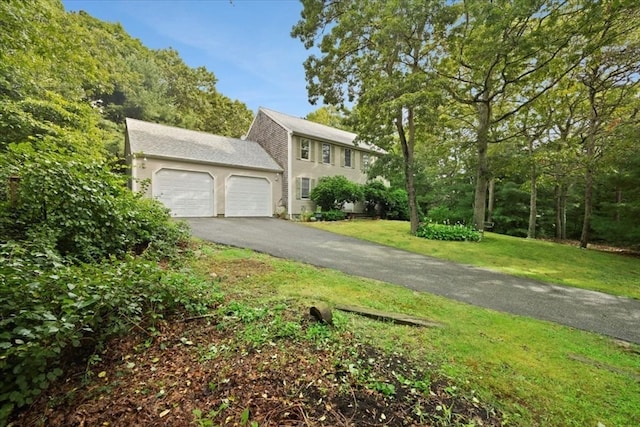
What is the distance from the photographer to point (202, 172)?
12.9 m

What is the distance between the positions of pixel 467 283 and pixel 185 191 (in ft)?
38.0

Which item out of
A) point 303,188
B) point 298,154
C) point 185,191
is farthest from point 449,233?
point 185,191

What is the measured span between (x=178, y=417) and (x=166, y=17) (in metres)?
7.92

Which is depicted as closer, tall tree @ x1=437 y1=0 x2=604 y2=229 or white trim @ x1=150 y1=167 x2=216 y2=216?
tall tree @ x1=437 y1=0 x2=604 y2=229

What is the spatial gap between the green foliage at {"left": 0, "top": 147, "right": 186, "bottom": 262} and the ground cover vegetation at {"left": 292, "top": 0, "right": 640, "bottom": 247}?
7.93 meters

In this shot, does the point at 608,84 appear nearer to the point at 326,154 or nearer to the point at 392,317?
→ the point at 326,154

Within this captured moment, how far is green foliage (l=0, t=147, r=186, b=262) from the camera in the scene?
3.30 meters

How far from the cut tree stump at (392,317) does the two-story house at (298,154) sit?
1166 cm

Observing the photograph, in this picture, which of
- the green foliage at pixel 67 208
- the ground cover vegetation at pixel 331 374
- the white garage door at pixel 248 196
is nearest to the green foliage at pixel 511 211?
the white garage door at pixel 248 196

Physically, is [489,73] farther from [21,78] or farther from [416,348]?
[21,78]

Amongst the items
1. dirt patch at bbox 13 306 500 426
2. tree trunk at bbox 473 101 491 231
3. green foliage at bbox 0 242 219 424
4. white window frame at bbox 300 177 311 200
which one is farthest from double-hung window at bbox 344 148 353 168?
dirt patch at bbox 13 306 500 426

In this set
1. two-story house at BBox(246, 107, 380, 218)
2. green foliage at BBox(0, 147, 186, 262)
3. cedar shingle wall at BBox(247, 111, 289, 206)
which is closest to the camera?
green foliage at BBox(0, 147, 186, 262)

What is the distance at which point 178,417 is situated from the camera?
1.79 meters

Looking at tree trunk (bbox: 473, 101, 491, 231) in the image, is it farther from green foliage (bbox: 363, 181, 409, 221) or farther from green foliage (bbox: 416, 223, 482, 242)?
green foliage (bbox: 363, 181, 409, 221)
